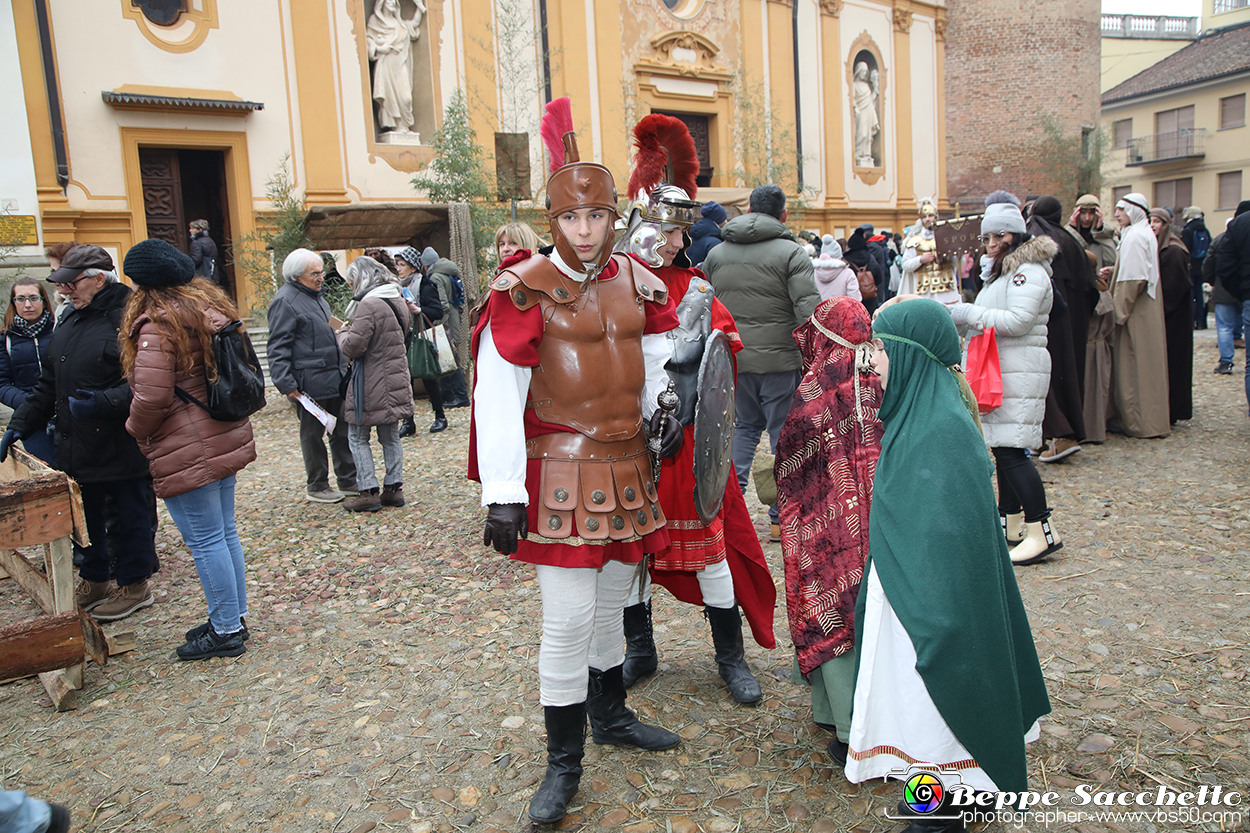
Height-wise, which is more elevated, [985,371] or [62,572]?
[985,371]

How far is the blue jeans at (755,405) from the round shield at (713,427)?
1889mm

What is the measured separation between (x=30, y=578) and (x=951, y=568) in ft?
14.3

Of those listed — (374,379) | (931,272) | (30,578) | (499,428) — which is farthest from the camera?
(374,379)

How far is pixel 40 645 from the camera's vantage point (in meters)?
3.16

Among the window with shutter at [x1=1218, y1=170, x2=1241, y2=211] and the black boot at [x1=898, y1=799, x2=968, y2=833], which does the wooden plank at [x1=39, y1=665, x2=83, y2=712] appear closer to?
the black boot at [x1=898, y1=799, x2=968, y2=833]

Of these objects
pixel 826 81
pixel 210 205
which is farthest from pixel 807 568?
pixel 826 81

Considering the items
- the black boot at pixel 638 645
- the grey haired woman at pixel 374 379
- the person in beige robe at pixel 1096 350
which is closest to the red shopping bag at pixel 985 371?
the black boot at pixel 638 645

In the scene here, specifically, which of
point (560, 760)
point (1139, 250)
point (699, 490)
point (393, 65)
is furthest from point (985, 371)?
point (393, 65)

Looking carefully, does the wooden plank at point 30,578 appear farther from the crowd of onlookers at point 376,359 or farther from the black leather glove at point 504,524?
the black leather glove at point 504,524

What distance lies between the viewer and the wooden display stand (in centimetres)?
314

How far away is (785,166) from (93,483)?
1794cm

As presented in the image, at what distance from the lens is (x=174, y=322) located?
3.55 meters

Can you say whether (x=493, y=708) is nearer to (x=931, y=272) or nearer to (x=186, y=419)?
(x=186, y=419)

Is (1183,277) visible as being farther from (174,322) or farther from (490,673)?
(174,322)
